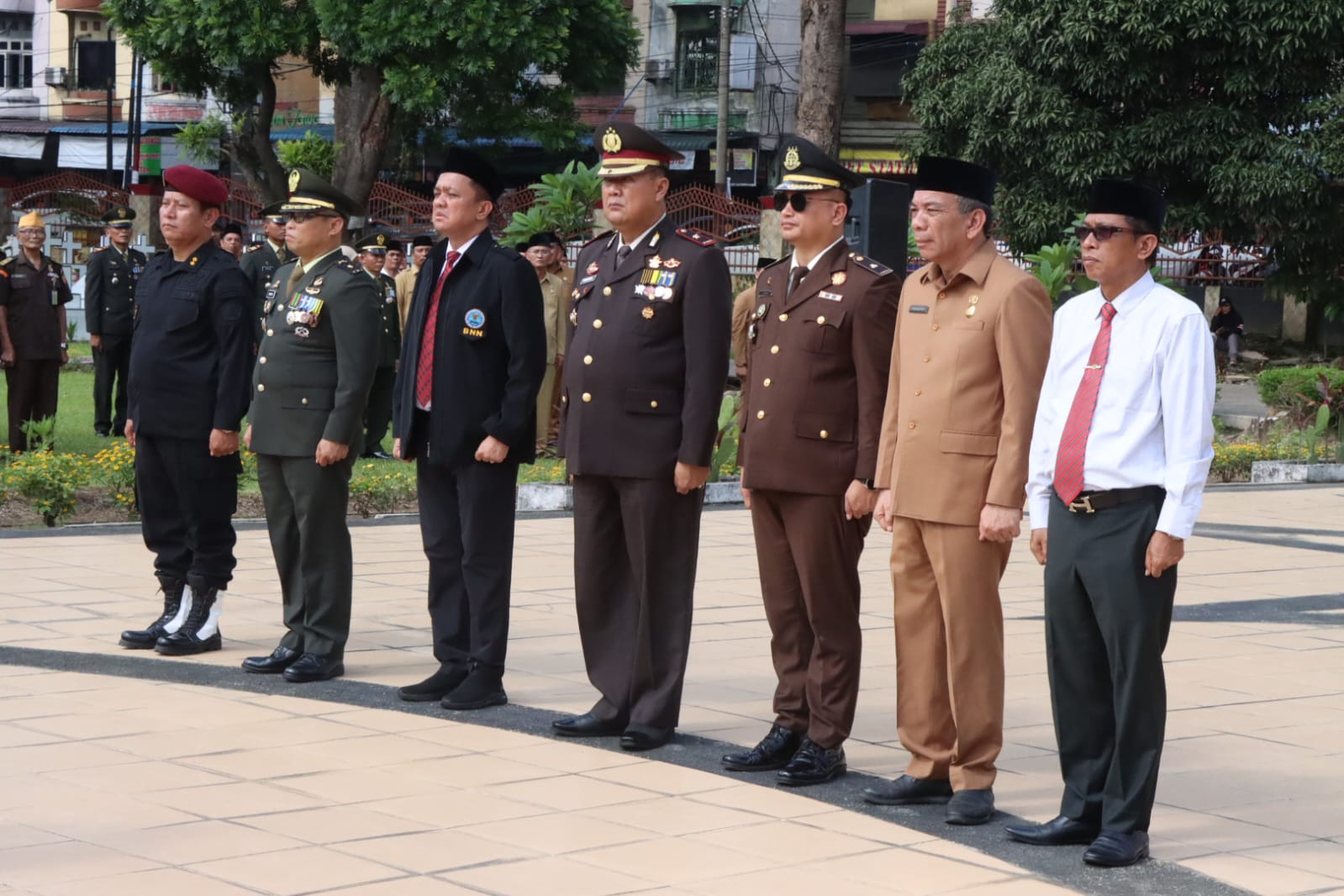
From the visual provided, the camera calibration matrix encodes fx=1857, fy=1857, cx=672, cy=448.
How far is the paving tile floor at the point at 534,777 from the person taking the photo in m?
4.95

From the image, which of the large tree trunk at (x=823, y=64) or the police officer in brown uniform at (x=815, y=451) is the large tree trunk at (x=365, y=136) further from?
the police officer in brown uniform at (x=815, y=451)

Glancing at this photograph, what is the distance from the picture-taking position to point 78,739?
6.33 m

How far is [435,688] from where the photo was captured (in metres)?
7.10

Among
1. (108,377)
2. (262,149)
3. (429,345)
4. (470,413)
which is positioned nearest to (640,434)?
(470,413)

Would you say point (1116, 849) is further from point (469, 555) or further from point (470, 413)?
point (470, 413)

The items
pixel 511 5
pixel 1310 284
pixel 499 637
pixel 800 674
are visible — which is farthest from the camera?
pixel 1310 284

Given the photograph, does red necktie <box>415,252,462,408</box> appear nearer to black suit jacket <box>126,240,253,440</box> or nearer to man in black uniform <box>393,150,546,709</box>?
man in black uniform <box>393,150,546,709</box>

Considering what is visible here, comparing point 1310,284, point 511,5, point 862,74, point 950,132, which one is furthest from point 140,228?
point 862,74

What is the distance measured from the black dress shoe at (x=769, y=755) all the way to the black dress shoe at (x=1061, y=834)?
1049 mm

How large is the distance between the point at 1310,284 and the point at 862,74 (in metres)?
19.6

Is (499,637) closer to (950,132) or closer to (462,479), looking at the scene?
(462,479)

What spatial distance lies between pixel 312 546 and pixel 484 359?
114 cm

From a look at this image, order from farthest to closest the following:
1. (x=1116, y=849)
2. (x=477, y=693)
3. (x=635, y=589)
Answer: (x=477, y=693)
(x=635, y=589)
(x=1116, y=849)

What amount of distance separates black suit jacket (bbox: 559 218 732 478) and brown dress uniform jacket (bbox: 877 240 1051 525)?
86 cm
